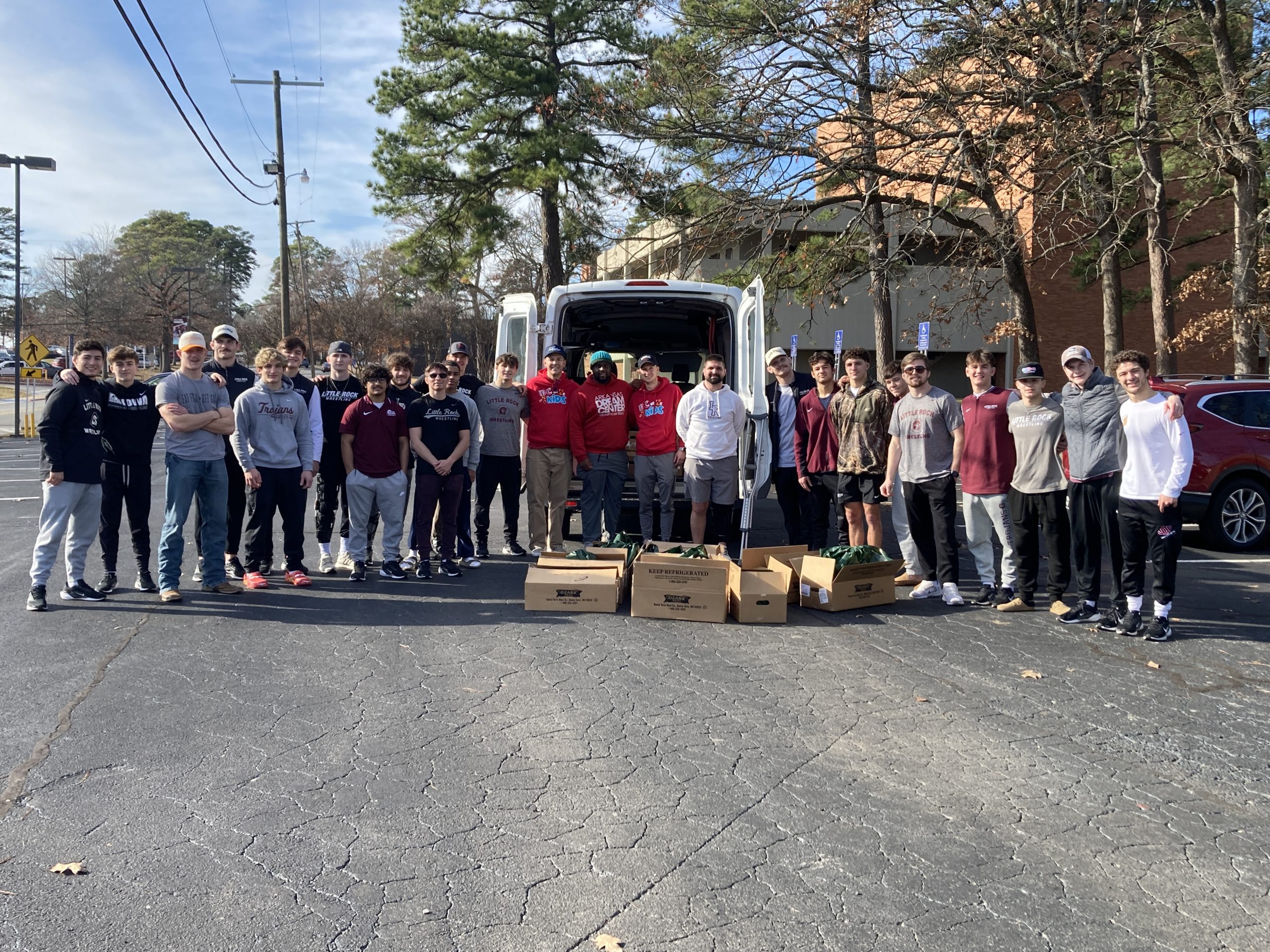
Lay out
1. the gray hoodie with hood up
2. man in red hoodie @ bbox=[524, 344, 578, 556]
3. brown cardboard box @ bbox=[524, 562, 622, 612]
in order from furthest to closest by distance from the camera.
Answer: man in red hoodie @ bbox=[524, 344, 578, 556]
the gray hoodie with hood up
brown cardboard box @ bbox=[524, 562, 622, 612]

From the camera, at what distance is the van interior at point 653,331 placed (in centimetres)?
957

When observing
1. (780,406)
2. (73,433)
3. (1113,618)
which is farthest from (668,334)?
(73,433)

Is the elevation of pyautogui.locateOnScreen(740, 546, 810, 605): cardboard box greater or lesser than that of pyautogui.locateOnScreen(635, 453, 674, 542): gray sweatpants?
lesser

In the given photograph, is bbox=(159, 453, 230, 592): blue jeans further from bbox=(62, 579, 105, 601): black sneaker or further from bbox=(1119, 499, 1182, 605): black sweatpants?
bbox=(1119, 499, 1182, 605): black sweatpants

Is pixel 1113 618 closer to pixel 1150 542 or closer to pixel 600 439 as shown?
pixel 1150 542

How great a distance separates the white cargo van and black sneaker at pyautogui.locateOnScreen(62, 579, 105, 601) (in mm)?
4007

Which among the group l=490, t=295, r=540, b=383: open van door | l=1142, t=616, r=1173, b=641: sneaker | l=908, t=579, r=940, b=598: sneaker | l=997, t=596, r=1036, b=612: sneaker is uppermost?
l=490, t=295, r=540, b=383: open van door

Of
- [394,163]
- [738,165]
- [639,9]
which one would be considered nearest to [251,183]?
[394,163]

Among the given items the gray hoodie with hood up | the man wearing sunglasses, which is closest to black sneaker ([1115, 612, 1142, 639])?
the man wearing sunglasses

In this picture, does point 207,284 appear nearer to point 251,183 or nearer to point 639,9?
point 251,183

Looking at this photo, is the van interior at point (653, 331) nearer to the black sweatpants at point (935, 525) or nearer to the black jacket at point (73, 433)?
the black sweatpants at point (935, 525)

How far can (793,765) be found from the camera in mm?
4305

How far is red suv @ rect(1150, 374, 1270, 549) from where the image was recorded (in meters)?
10.1

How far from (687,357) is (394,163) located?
14.1 m
